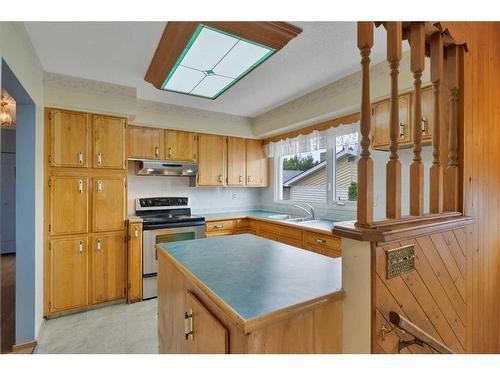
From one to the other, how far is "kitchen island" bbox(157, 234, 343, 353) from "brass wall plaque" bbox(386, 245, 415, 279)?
8.1 inches

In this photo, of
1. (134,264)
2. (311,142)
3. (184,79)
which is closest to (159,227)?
(134,264)

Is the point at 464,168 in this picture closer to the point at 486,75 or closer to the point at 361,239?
the point at 486,75

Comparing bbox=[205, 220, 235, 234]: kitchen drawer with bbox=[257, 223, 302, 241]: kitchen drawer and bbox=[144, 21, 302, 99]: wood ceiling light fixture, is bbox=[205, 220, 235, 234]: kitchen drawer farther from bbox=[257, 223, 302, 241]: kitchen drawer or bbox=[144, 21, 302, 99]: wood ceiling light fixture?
bbox=[144, 21, 302, 99]: wood ceiling light fixture

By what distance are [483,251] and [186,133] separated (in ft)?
11.1

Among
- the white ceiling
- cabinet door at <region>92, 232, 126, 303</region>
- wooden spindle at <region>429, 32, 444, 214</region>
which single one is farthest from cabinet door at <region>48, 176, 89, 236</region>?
wooden spindle at <region>429, 32, 444, 214</region>

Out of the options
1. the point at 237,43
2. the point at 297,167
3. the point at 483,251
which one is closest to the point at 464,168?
the point at 483,251

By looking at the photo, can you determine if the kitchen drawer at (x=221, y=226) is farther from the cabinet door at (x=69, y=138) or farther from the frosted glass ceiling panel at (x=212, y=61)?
the frosted glass ceiling panel at (x=212, y=61)

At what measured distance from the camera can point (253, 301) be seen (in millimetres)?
879

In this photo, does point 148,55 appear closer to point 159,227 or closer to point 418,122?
point 159,227

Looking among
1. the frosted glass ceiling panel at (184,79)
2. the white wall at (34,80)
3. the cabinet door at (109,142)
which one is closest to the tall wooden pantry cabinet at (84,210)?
the cabinet door at (109,142)

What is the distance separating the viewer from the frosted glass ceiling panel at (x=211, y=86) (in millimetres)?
2434

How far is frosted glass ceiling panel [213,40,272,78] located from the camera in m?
1.86
